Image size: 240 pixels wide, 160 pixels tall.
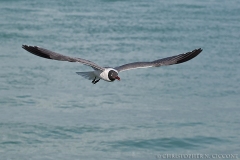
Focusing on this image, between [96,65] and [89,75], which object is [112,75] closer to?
[96,65]

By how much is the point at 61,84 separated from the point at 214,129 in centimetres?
584

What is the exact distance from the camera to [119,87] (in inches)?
977

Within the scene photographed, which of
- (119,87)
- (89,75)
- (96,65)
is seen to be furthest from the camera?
(119,87)

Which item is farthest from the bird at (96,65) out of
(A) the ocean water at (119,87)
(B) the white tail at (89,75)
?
(A) the ocean water at (119,87)

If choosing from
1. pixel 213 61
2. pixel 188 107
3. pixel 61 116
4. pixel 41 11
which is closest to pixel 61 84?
pixel 61 116

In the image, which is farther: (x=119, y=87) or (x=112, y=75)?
(x=119, y=87)

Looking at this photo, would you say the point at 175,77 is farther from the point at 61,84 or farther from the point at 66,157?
the point at 66,157

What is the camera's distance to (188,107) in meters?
23.2

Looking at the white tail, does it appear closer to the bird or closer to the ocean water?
the bird

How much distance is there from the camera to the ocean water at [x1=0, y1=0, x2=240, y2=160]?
20344mm

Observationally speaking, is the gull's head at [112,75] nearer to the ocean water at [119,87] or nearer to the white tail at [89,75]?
the white tail at [89,75]

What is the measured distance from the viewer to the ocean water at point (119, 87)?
20344 mm

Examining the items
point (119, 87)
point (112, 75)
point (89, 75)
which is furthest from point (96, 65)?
point (119, 87)

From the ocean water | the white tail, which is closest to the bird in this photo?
the white tail
